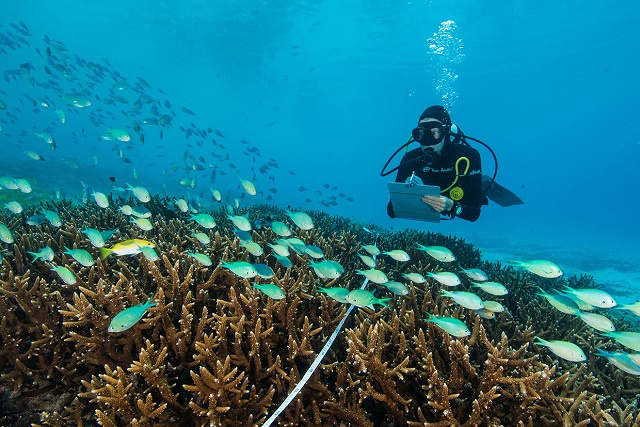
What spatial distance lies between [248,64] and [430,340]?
59043 millimetres

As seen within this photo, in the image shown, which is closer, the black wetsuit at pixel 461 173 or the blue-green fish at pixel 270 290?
the blue-green fish at pixel 270 290

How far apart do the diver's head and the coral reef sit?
3.34 metres

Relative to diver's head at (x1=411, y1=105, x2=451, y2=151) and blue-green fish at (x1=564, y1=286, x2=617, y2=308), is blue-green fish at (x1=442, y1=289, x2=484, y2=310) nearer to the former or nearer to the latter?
blue-green fish at (x1=564, y1=286, x2=617, y2=308)

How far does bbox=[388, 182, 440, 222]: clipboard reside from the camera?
200 inches

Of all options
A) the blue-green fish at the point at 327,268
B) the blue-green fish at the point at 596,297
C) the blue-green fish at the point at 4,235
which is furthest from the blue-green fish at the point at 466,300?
the blue-green fish at the point at 4,235

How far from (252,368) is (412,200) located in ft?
12.3

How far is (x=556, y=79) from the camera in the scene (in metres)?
55.0

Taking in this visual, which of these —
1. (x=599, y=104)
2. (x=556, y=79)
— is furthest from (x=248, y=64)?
(x=599, y=104)

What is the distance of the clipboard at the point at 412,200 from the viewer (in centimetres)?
507

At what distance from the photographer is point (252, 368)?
2889mm

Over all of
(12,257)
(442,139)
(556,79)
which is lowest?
(12,257)

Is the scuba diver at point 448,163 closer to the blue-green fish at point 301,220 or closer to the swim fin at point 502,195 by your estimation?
the blue-green fish at point 301,220

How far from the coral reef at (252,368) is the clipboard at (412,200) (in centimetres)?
201

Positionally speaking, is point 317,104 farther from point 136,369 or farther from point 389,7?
point 136,369
